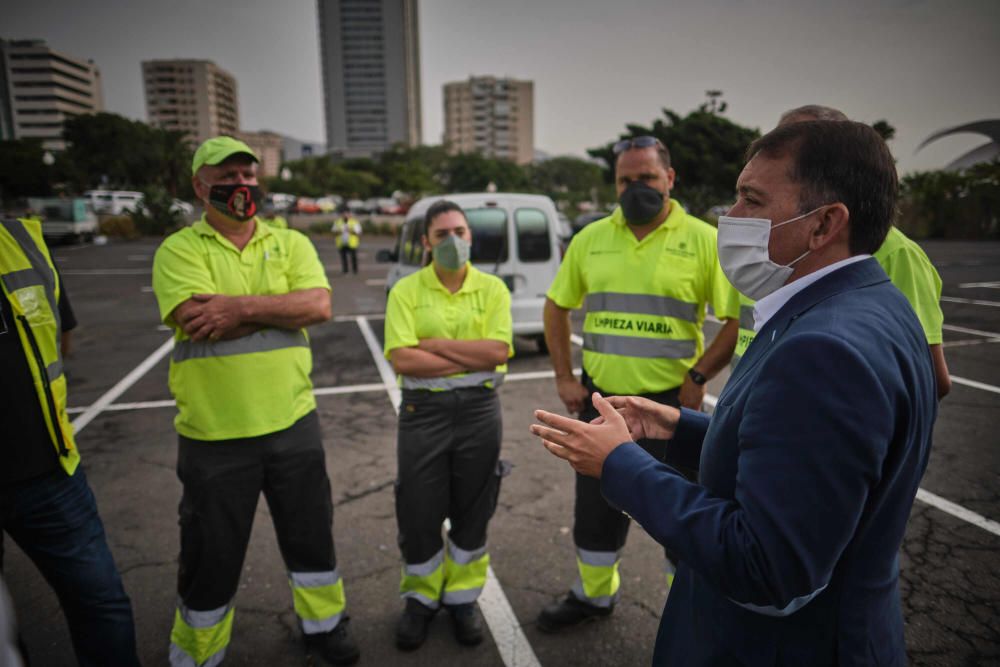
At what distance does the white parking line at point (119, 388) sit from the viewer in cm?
573

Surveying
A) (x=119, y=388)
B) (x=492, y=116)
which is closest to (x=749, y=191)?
(x=119, y=388)

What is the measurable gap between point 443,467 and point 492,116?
5998 inches

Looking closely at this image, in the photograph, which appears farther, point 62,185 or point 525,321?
point 62,185

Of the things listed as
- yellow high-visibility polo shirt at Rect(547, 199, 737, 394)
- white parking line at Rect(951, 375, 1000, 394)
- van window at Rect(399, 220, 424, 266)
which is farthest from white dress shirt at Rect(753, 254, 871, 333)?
white parking line at Rect(951, 375, 1000, 394)

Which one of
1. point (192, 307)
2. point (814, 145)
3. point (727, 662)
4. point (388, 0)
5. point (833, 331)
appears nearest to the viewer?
point (833, 331)

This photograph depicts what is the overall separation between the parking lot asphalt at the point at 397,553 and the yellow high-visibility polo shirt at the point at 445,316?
1.25 m

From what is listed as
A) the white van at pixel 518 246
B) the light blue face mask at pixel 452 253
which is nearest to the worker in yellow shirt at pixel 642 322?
the light blue face mask at pixel 452 253

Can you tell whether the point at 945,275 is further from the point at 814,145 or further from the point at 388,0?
the point at 388,0

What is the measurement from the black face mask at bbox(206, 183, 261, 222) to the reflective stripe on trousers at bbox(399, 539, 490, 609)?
190cm

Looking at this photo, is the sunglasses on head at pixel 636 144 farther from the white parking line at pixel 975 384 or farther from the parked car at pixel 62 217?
the parked car at pixel 62 217

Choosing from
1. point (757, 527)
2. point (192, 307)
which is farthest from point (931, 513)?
point (192, 307)

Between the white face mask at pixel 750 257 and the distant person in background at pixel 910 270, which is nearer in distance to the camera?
the white face mask at pixel 750 257

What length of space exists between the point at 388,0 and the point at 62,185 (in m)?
114

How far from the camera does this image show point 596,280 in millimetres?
2957
